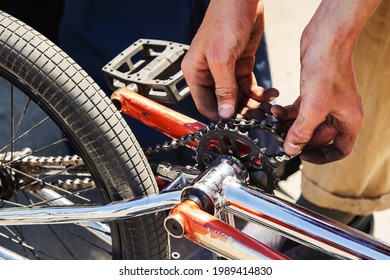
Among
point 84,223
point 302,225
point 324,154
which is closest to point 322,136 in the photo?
point 324,154

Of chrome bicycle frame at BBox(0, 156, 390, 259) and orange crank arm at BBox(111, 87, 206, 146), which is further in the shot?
Answer: orange crank arm at BBox(111, 87, 206, 146)

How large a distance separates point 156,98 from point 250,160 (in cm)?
27

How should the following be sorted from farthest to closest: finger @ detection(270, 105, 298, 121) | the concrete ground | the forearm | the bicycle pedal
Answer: the concrete ground < the bicycle pedal < finger @ detection(270, 105, 298, 121) < the forearm

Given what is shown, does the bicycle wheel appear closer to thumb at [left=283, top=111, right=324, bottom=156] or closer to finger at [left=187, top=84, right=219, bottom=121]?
finger at [left=187, top=84, right=219, bottom=121]

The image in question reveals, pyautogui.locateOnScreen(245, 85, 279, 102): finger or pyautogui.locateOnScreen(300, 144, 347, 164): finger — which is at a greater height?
pyautogui.locateOnScreen(245, 85, 279, 102): finger

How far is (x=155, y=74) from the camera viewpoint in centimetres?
110

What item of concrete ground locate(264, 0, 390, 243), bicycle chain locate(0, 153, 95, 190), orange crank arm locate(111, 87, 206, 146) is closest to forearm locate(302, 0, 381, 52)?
orange crank arm locate(111, 87, 206, 146)

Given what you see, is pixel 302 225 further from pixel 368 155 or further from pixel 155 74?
pixel 368 155

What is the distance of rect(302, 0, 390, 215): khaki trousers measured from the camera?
3.96ft

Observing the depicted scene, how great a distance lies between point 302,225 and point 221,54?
255mm

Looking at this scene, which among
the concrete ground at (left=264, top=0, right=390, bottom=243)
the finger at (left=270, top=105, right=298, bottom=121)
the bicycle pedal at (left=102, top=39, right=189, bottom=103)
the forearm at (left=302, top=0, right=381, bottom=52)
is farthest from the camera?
the concrete ground at (left=264, top=0, right=390, bottom=243)

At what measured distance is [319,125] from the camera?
89 centimetres

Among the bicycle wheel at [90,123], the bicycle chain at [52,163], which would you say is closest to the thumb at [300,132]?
the bicycle wheel at [90,123]
